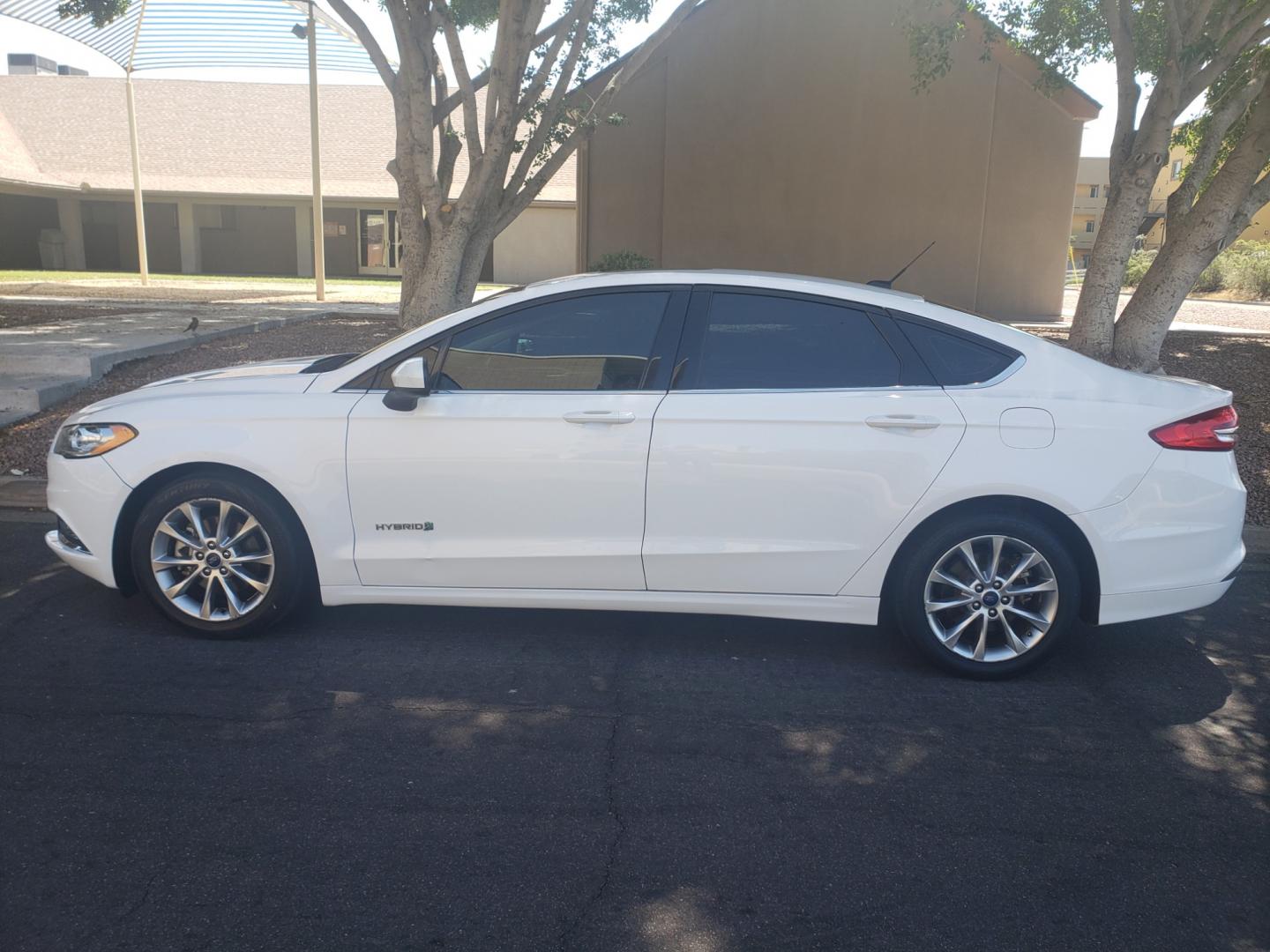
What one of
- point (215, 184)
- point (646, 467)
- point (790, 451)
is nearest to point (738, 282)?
point (790, 451)

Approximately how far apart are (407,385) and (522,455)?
0.58 metres

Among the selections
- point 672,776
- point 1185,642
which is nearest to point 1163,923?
point 672,776

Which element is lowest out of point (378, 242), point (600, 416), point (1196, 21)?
point (600, 416)

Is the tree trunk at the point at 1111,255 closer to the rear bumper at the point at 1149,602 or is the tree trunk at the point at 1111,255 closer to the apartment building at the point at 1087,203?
the rear bumper at the point at 1149,602

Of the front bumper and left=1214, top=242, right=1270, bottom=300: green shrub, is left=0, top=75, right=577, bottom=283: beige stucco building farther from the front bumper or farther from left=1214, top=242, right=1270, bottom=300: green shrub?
the front bumper

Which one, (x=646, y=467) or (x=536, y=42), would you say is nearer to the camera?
(x=646, y=467)

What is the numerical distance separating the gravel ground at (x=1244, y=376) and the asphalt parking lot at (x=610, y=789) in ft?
11.0

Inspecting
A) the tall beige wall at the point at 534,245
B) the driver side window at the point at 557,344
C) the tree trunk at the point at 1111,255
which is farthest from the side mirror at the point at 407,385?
the tall beige wall at the point at 534,245

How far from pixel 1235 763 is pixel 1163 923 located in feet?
4.14

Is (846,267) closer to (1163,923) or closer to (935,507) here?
(935,507)

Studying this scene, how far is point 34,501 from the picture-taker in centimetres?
734

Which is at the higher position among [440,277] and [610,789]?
[440,277]

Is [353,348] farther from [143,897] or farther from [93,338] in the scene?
[143,897]

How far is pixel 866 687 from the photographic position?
4.71 metres
